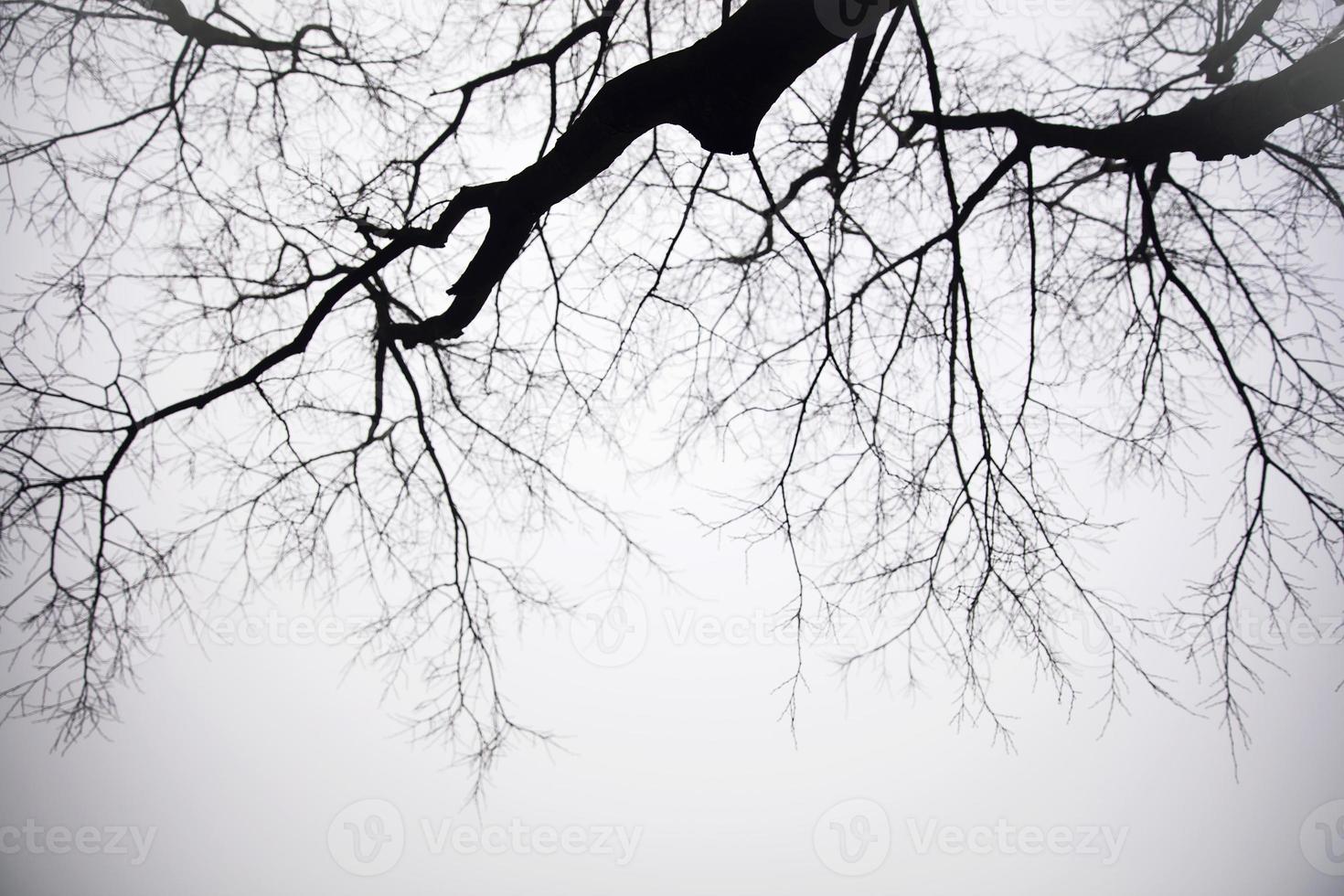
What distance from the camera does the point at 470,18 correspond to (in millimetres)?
3238

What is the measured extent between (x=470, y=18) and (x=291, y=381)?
206 cm

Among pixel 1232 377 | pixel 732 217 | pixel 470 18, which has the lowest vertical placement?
pixel 1232 377

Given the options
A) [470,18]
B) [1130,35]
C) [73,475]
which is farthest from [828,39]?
[73,475]

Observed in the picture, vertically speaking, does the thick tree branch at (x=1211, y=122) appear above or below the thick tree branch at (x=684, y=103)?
above

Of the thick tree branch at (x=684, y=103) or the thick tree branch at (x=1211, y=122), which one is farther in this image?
the thick tree branch at (x=1211, y=122)

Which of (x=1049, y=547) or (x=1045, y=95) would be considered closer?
(x=1049, y=547)

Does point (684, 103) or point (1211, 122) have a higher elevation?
point (1211, 122)

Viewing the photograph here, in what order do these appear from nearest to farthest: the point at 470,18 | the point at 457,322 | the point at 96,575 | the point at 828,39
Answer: the point at 828,39 < the point at 457,322 < the point at 96,575 < the point at 470,18

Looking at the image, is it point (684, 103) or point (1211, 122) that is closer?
point (684, 103)

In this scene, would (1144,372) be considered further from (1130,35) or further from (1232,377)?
(1130,35)

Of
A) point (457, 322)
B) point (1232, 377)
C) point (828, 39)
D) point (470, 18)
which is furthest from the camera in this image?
point (470, 18)

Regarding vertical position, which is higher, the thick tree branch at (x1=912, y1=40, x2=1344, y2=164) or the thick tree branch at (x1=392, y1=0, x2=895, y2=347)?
the thick tree branch at (x1=912, y1=40, x2=1344, y2=164)

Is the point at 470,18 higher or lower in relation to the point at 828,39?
higher

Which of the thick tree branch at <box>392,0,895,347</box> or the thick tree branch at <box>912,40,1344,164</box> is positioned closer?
the thick tree branch at <box>392,0,895,347</box>
